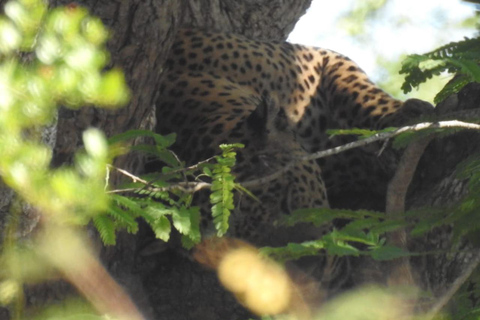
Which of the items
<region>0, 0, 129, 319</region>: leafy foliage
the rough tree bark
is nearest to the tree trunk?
the rough tree bark

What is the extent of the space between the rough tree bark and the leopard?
34 cm

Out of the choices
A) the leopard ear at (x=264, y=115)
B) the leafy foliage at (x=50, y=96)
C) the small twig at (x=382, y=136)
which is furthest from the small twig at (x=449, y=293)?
the leopard ear at (x=264, y=115)

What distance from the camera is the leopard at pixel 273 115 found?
434cm

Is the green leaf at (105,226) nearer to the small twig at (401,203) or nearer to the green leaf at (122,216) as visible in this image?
the green leaf at (122,216)

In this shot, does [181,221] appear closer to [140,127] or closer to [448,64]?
[448,64]

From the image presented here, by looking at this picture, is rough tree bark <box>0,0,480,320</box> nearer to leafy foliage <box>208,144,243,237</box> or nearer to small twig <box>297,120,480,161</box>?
leafy foliage <box>208,144,243,237</box>

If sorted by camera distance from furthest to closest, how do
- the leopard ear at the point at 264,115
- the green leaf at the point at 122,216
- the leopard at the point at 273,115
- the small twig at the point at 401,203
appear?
the leopard at the point at 273,115 → the leopard ear at the point at 264,115 → the small twig at the point at 401,203 → the green leaf at the point at 122,216

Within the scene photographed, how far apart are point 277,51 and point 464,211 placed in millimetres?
3611

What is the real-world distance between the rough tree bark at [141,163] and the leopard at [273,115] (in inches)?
13.3

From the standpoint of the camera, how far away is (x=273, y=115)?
4.28 meters

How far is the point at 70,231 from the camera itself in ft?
8.75

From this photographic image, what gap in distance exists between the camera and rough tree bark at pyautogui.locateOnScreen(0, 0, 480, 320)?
3266mm

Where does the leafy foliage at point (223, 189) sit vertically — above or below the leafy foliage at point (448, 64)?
below

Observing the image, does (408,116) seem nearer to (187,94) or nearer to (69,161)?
(187,94)
